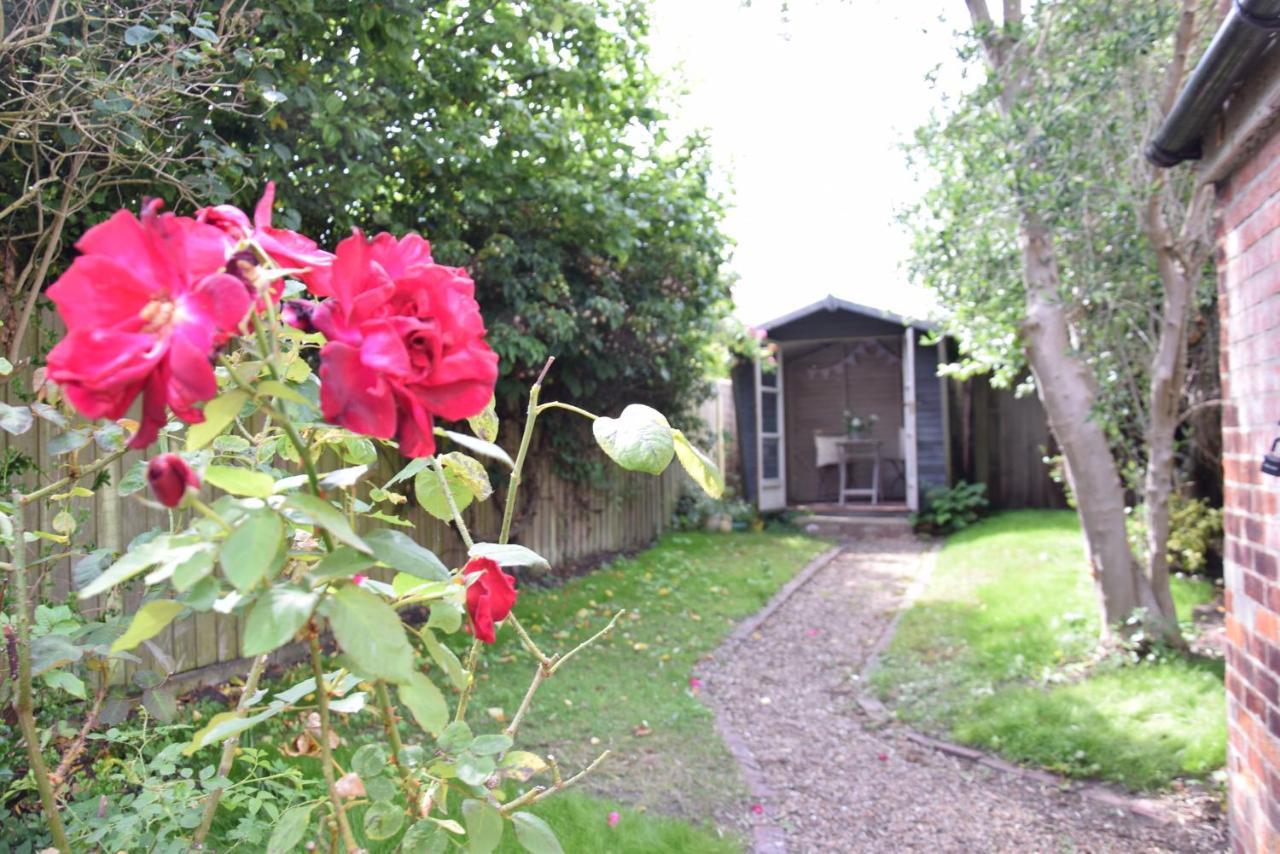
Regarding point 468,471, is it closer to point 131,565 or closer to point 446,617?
point 446,617

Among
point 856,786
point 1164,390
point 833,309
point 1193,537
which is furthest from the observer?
point 833,309

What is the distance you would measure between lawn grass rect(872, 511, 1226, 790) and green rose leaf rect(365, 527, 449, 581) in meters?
3.60

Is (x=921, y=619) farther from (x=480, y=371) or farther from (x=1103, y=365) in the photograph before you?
(x=480, y=371)

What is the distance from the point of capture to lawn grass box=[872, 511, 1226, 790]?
3.57 metres

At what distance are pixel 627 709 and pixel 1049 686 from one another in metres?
2.17

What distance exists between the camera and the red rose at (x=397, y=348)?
65cm

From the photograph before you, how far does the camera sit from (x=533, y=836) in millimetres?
985

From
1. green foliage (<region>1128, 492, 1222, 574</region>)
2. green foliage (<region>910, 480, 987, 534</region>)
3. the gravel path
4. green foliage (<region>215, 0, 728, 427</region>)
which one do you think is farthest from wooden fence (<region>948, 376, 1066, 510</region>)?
the gravel path

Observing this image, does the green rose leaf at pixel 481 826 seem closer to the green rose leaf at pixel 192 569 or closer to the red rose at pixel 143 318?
the green rose leaf at pixel 192 569

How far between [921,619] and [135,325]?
19.9 feet

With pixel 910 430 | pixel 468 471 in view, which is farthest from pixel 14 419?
pixel 910 430

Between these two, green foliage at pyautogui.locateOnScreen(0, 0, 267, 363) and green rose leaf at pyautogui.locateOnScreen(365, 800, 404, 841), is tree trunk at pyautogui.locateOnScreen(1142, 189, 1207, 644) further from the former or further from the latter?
green rose leaf at pyautogui.locateOnScreen(365, 800, 404, 841)

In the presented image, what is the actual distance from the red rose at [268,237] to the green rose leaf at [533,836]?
0.63 meters

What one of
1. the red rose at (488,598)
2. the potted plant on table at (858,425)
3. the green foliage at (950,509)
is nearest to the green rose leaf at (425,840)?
the red rose at (488,598)
